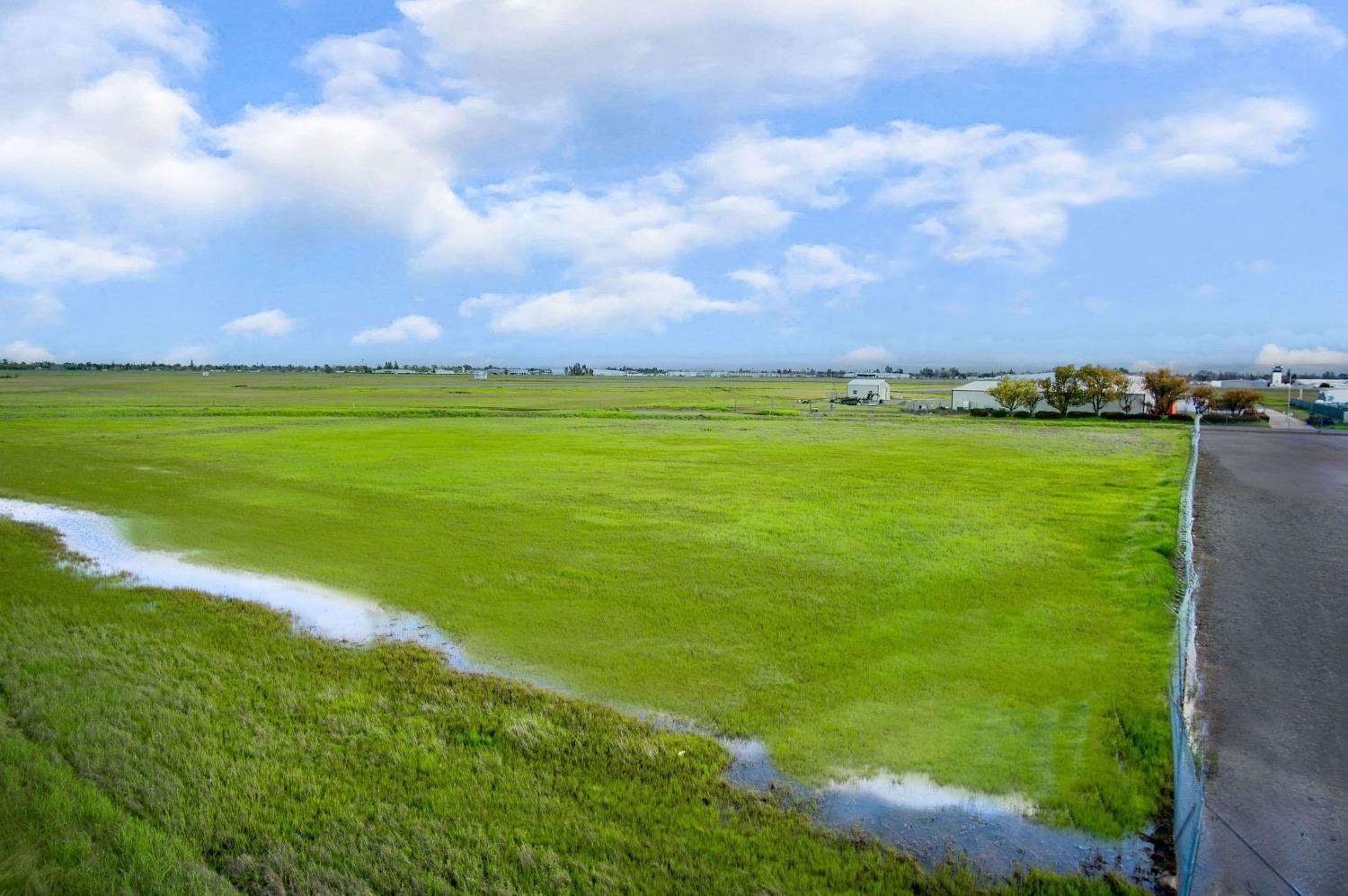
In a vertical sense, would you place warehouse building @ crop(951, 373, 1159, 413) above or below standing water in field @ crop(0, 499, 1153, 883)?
above

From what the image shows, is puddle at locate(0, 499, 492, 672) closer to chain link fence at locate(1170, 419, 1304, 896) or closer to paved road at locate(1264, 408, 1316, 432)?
chain link fence at locate(1170, 419, 1304, 896)

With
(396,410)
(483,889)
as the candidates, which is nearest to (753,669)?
(483,889)

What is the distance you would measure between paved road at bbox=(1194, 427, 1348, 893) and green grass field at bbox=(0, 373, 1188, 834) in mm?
663

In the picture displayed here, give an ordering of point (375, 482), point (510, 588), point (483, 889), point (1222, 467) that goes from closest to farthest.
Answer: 1. point (483, 889)
2. point (510, 588)
3. point (375, 482)
4. point (1222, 467)

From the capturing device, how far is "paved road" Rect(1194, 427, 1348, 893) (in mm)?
6207

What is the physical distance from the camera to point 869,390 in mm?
90500

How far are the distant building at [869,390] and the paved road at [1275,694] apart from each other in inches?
2730

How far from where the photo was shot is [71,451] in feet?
113

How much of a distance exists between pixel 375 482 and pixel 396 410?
4107 centimetres

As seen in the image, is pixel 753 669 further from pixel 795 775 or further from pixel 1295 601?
pixel 1295 601

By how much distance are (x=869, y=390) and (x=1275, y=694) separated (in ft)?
274

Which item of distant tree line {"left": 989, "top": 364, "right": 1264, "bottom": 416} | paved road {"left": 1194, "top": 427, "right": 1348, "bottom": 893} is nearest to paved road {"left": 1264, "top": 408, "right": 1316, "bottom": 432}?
distant tree line {"left": 989, "top": 364, "right": 1264, "bottom": 416}

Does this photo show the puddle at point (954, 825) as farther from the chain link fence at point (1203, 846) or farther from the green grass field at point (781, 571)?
the chain link fence at point (1203, 846)

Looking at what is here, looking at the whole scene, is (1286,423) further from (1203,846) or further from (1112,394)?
(1203,846)
